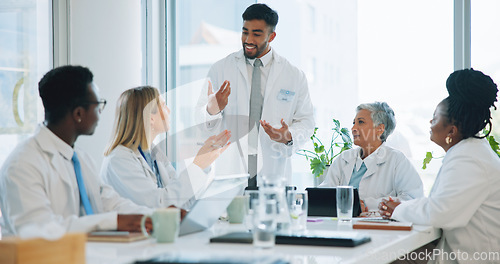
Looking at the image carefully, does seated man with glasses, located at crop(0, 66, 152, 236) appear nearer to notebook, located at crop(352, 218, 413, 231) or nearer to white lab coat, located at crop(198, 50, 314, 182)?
notebook, located at crop(352, 218, 413, 231)

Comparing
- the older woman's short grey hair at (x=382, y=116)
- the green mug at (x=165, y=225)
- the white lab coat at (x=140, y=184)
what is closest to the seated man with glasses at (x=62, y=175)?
the green mug at (x=165, y=225)

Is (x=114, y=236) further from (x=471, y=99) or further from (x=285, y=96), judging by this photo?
(x=285, y=96)

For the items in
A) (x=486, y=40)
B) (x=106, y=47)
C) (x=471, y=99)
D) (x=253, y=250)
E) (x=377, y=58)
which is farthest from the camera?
(x=377, y=58)

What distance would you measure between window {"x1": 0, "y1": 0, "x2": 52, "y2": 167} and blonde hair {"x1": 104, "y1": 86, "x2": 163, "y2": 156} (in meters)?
1.39

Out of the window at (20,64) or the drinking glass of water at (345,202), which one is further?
the window at (20,64)

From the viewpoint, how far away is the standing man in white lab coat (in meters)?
3.68

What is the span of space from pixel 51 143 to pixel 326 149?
3025mm

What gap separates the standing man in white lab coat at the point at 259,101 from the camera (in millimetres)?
3678

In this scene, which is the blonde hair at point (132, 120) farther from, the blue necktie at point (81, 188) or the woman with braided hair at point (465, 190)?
the woman with braided hair at point (465, 190)

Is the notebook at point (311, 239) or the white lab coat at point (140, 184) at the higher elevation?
the white lab coat at point (140, 184)

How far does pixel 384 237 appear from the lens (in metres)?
1.88

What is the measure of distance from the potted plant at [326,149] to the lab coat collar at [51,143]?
2184 millimetres

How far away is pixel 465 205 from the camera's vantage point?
86.1 inches

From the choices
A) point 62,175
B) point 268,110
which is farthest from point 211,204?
point 268,110
